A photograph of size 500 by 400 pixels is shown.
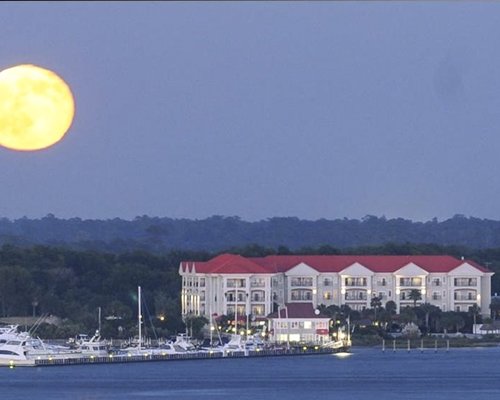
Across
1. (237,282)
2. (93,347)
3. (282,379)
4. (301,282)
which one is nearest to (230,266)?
(237,282)

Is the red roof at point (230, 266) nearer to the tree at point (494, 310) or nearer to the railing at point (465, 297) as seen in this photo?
the railing at point (465, 297)

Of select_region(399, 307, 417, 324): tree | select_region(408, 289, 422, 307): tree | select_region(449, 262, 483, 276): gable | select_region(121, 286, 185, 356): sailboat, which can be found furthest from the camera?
select_region(449, 262, 483, 276): gable

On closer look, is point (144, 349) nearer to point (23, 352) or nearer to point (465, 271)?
point (23, 352)

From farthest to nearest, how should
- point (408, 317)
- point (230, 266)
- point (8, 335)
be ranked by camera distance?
1. point (230, 266)
2. point (408, 317)
3. point (8, 335)

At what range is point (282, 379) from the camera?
64.2m

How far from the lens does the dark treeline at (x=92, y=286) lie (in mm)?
82125

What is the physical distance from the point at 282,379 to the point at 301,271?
21.8m

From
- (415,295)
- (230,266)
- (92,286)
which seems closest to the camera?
(230,266)

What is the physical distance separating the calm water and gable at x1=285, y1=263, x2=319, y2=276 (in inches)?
353

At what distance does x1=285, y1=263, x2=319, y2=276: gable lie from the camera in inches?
3383

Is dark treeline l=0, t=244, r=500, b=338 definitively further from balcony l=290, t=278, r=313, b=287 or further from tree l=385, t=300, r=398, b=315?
tree l=385, t=300, r=398, b=315

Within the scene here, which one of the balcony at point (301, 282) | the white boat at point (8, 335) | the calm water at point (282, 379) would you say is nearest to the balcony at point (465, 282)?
the balcony at point (301, 282)

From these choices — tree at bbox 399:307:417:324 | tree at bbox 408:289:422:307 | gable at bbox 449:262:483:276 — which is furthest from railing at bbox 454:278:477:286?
tree at bbox 399:307:417:324

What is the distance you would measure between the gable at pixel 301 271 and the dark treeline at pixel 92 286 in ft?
14.9
